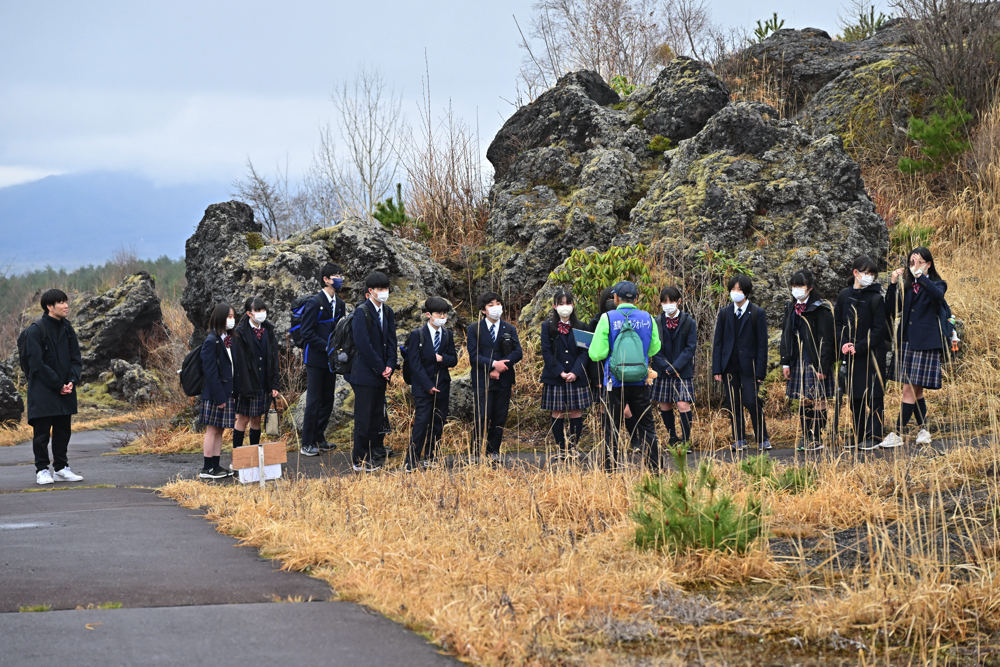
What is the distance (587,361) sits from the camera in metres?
9.00

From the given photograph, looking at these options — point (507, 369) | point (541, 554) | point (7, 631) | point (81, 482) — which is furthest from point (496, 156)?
point (7, 631)

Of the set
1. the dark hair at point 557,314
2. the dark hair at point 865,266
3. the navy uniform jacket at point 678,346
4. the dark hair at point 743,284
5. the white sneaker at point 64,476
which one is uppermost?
the dark hair at point 865,266

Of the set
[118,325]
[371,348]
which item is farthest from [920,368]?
[118,325]

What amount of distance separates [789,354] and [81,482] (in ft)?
27.0

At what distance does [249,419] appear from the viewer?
9.57 m

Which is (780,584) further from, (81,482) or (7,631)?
(81,482)

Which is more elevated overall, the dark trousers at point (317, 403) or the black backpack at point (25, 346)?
the black backpack at point (25, 346)

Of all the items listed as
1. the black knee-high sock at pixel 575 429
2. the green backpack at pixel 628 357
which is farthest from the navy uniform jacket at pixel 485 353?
the green backpack at pixel 628 357

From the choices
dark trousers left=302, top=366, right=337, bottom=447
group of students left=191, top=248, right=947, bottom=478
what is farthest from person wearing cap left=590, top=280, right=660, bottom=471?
dark trousers left=302, top=366, right=337, bottom=447

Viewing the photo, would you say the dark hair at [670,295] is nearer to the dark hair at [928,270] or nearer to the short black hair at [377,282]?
the dark hair at [928,270]

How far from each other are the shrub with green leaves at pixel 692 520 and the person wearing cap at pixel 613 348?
2.27 metres

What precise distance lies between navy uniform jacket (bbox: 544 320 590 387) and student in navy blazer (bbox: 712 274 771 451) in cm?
163

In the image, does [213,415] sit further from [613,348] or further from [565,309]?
[613,348]

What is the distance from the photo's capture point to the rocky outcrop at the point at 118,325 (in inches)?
968
